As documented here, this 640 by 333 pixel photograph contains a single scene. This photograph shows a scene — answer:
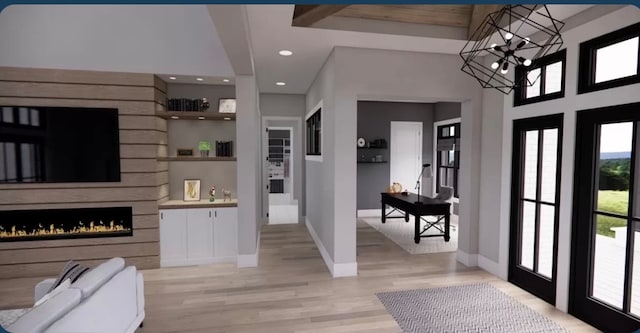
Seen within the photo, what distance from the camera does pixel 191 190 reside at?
176 inches

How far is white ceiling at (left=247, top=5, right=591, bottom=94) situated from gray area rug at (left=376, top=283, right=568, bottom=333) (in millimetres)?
2792

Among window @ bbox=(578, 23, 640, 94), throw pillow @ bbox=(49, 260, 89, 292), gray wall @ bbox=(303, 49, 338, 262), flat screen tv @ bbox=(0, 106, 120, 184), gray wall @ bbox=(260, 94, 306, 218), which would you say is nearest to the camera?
throw pillow @ bbox=(49, 260, 89, 292)

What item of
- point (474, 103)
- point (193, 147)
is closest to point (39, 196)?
point (193, 147)

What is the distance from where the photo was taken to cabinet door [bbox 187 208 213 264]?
13.7 ft

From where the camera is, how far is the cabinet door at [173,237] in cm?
411

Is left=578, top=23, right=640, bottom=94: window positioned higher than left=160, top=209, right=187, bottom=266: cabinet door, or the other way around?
left=578, top=23, right=640, bottom=94: window

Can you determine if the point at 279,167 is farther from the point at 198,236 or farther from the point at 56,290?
the point at 56,290

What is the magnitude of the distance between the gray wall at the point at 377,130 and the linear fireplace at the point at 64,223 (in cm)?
491

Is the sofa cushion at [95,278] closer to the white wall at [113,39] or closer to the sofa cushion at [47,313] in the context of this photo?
the sofa cushion at [47,313]

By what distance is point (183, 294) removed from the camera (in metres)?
3.37

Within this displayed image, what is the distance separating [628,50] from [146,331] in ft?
15.3

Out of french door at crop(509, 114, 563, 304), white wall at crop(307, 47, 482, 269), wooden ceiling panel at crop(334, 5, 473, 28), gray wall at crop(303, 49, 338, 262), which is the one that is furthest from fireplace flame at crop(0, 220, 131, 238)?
french door at crop(509, 114, 563, 304)

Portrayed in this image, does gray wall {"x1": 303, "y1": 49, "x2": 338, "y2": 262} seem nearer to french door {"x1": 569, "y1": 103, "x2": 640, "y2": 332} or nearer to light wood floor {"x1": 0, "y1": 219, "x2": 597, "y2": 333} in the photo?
light wood floor {"x1": 0, "y1": 219, "x2": 597, "y2": 333}

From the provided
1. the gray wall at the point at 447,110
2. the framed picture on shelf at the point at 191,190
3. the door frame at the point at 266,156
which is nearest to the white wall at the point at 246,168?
the framed picture on shelf at the point at 191,190
